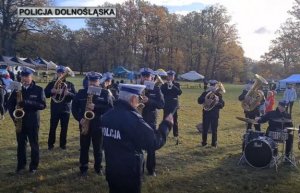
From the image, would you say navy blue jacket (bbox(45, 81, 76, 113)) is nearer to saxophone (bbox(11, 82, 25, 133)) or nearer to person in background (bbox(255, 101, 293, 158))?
saxophone (bbox(11, 82, 25, 133))

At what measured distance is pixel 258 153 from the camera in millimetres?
9945

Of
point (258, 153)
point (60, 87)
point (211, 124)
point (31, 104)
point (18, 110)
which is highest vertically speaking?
point (60, 87)

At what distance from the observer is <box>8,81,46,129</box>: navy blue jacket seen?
27.5 feet

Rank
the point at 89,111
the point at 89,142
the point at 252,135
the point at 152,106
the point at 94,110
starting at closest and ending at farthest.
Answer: the point at 89,111, the point at 94,110, the point at 89,142, the point at 152,106, the point at 252,135

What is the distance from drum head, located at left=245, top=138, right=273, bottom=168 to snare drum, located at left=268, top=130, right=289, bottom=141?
393 mm

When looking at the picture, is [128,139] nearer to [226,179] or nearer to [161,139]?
[161,139]

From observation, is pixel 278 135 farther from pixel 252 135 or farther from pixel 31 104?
pixel 31 104

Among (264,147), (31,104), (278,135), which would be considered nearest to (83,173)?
(31,104)

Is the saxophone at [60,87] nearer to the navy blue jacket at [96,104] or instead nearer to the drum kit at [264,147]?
the navy blue jacket at [96,104]

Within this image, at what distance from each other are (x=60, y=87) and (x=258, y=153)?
5.34 m

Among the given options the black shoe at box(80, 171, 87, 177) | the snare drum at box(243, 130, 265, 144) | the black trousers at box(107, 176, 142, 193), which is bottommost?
the black shoe at box(80, 171, 87, 177)

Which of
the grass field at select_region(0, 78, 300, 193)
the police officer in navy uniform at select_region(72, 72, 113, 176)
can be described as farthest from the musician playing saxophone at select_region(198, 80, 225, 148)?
the police officer in navy uniform at select_region(72, 72, 113, 176)

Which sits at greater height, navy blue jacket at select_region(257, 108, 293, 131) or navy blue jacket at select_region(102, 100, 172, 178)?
navy blue jacket at select_region(102, 100, 172, 178)

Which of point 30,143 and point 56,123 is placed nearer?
point 30,143
